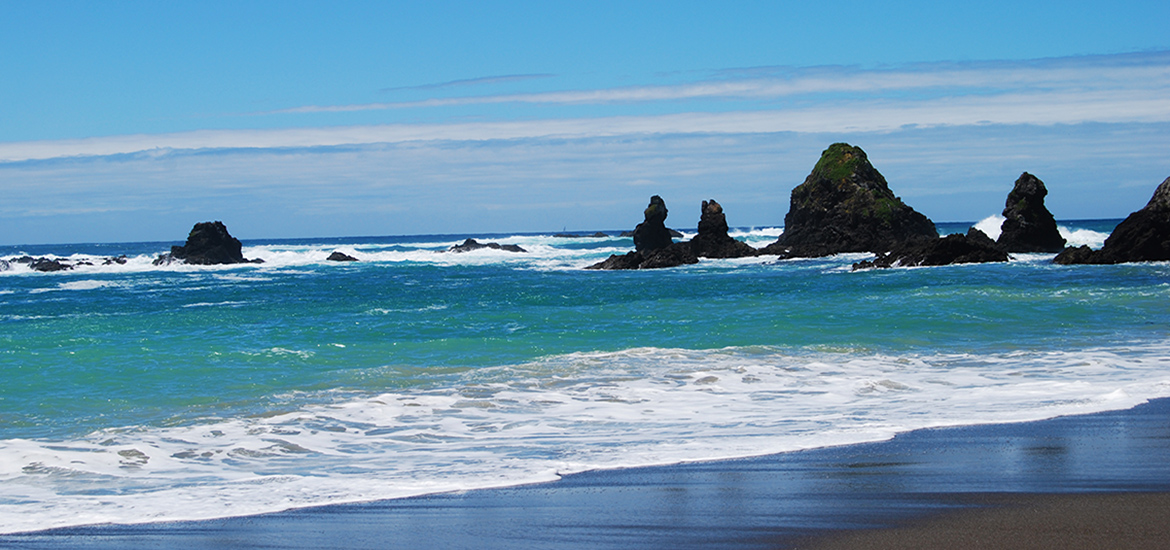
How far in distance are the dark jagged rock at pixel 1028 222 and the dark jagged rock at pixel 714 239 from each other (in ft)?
39.1

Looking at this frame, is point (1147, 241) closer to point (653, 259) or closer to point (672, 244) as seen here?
point (653, 259)

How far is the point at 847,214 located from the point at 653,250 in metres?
11.0

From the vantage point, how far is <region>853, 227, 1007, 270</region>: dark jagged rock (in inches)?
1364

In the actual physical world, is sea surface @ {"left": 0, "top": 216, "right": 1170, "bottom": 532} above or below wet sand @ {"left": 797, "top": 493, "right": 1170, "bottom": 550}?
below

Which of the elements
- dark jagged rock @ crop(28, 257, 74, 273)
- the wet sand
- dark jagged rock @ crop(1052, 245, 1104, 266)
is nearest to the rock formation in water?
dark jagged rock @ crop(1052, 245, 1104, 266)

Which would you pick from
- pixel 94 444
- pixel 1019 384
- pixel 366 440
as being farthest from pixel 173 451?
pixel 1019 384

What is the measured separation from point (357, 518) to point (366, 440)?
2837 millimetres

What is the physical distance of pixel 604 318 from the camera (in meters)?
19.5

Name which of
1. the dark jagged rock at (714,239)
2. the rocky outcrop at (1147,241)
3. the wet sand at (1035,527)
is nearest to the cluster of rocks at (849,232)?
the dark jagged rock at (714,239)

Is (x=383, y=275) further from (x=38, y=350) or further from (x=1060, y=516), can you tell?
(x=1060, y=516)

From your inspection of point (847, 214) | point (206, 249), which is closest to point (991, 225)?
point (847, 214)

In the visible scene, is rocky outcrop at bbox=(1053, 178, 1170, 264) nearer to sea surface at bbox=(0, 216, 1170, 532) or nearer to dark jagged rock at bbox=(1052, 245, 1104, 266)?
dark jagged rock at bbox=(1052, 245, 1104, 266)

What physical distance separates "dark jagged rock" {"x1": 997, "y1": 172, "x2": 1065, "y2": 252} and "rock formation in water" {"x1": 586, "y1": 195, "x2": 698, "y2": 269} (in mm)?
14574

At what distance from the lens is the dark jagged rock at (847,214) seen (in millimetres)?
46812
